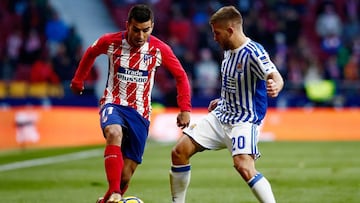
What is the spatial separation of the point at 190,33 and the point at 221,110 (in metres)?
17.9

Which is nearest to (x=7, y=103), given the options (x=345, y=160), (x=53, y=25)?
(x=53, y=25)

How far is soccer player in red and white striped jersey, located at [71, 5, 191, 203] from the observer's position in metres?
9.18

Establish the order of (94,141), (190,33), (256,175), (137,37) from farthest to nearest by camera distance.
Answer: (190,33) → (94,141) → (137,37) → (256,175)

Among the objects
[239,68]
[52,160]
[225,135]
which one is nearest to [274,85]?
[239,68]

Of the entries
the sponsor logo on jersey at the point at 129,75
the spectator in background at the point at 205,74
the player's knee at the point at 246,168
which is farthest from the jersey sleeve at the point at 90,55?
the spectator in background at the point at 205,74

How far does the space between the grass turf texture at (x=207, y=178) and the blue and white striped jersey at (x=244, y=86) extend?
1.91 m

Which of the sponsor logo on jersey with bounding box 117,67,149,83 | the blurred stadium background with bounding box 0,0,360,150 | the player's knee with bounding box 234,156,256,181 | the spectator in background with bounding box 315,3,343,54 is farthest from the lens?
the spectator in background with bounding box 315,3,343,54

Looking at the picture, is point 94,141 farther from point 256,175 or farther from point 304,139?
point 256,175

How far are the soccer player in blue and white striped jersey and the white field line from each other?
670cm

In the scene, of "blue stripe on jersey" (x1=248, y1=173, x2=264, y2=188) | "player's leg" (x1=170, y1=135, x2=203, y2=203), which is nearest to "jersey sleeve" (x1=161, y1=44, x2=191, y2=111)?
"player's leg" (x1=170, y1=135, x2=203, y2=203)

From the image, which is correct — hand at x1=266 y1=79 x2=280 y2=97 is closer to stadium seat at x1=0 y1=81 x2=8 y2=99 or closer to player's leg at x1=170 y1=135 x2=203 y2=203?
player's leg at x1=170 y1=135 x2=203 y2=203

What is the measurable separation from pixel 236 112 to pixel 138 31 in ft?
4.00

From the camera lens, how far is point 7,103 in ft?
75.3

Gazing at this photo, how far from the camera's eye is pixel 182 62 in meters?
25.0
